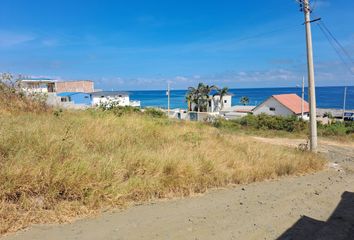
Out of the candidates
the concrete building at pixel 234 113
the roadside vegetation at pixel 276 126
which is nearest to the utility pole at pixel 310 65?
the roadside vegetation at pixel 276 126

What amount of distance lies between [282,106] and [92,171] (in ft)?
167

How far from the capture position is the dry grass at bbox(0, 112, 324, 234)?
12.2ft

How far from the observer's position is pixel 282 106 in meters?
51.1

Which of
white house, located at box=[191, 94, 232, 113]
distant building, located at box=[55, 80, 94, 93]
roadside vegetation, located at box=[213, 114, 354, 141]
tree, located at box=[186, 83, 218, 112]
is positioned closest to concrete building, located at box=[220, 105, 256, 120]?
white house, located at box=[191, 94, 232, 113]

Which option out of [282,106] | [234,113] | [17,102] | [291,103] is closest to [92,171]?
[17,102]

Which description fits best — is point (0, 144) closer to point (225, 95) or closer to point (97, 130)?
point (97, 130)

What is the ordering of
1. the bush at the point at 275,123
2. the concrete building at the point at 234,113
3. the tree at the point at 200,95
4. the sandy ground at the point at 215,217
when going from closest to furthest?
the sandy ground at the point at 215,217 < the bush at the point at 275,123 < the concrete building at the point at 234,113 < the tree at the point at 200,95

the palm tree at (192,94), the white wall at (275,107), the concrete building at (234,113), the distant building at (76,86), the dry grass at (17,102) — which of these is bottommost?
the concrete building at (234,113)

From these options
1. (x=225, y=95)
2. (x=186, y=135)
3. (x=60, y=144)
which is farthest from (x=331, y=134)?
(x=225, y=95)

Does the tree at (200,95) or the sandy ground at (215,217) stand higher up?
the tree at (200,95)

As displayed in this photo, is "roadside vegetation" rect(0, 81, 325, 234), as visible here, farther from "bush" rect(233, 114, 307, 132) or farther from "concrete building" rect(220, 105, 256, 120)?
"concrete building" rect(220, 105, 256, 120)

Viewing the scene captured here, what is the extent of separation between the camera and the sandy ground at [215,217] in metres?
3.46

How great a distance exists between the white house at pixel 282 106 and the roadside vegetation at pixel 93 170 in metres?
45.3

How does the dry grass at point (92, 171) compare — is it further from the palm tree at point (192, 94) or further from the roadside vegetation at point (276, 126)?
the palm tree at point (192, 94)
